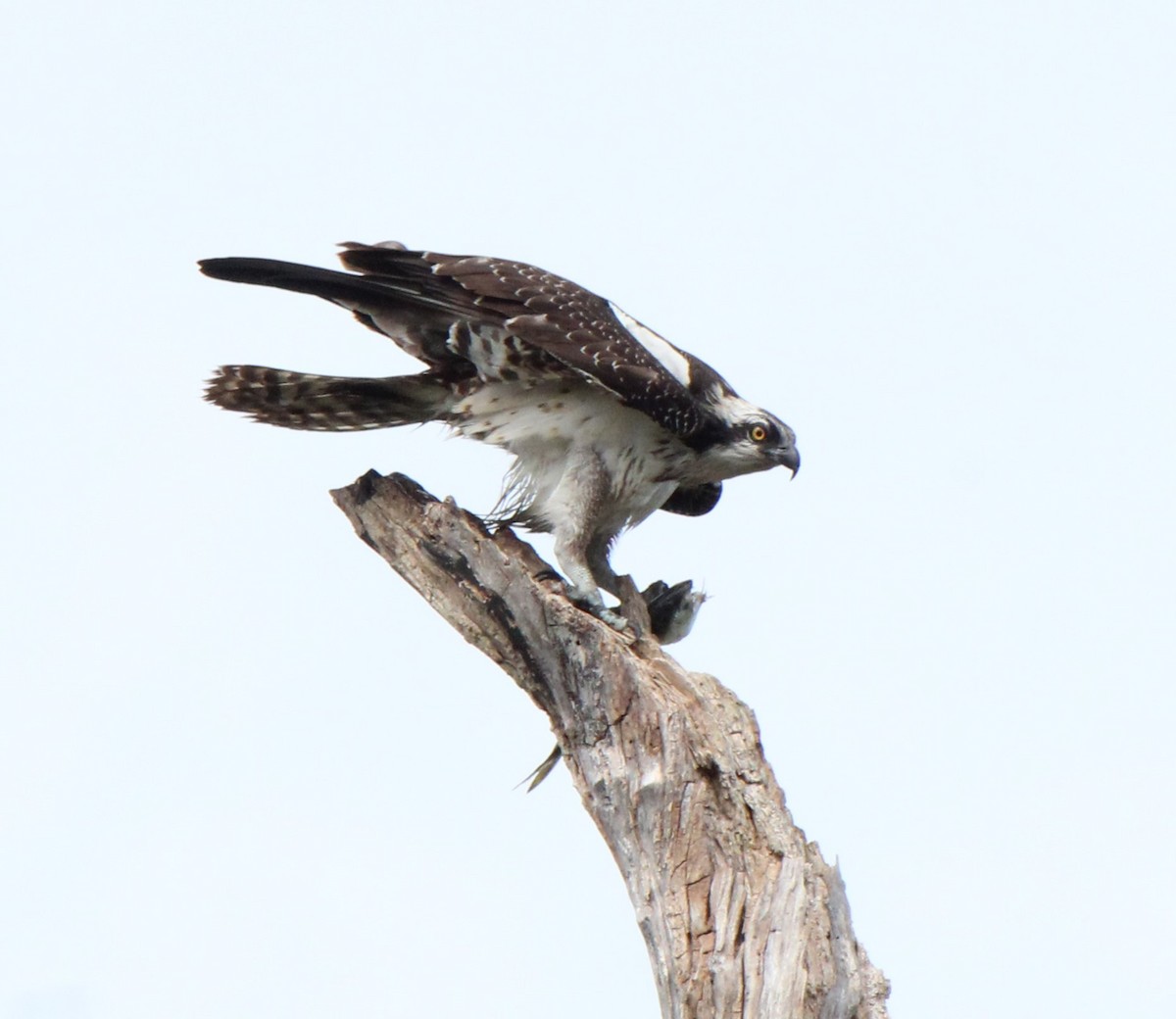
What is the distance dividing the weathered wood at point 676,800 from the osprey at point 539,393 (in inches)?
17.4

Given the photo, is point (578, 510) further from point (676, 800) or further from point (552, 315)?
point (676, 800)

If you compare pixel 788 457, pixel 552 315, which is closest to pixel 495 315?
pixel 552 315

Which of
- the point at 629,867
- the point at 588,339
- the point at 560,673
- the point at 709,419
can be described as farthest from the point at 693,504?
the point at 629,867

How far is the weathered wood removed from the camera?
19.1ft

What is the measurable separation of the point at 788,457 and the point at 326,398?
229cm

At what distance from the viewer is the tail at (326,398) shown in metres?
7.62

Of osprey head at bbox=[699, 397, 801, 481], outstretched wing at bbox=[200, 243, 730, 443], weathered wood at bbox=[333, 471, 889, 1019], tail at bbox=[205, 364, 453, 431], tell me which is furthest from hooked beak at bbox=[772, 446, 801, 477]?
tail at bbox=[205, 364, 453, 431]

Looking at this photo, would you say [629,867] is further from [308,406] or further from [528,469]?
[308,406]

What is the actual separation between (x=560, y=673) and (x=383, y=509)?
1.20m

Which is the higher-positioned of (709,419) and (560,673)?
(709,419)

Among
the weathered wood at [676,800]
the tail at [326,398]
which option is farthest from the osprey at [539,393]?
the weathered wood at [676,800]

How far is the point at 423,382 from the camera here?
7.71 meters

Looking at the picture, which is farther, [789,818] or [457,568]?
[457,568]

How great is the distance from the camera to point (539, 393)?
296 inches
